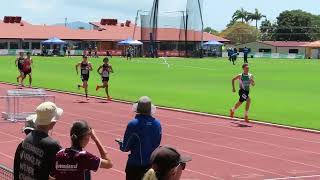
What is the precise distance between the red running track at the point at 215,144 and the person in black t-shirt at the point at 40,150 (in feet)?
16.6

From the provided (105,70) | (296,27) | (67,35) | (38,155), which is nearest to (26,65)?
(105,70)

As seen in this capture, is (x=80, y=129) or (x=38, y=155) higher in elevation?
(x=80, y=129)

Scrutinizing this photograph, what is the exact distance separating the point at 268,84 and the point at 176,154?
3224 cm

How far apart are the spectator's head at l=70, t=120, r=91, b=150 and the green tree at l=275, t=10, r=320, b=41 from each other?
149 meters

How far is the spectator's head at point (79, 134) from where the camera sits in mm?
5949

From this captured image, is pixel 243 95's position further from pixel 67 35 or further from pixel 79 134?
pixel 67 35

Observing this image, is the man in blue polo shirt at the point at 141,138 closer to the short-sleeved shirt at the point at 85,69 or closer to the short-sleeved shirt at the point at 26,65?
the short-sleeved shirt at the point at 85,69

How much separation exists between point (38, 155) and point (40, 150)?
0.05m

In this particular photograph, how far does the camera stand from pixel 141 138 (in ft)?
27.0

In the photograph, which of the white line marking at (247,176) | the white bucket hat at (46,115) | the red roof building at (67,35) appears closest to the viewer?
the white bucket hat at (46,115)

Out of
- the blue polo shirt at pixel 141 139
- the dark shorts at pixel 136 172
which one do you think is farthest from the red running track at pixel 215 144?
the blue polo shirt at pixel 141 139

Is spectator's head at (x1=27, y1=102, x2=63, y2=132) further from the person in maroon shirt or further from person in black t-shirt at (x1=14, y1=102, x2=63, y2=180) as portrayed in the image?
the person in maroon shirt

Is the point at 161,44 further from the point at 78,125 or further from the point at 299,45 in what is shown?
the point at 78,125

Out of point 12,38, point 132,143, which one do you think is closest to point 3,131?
point 132,143
